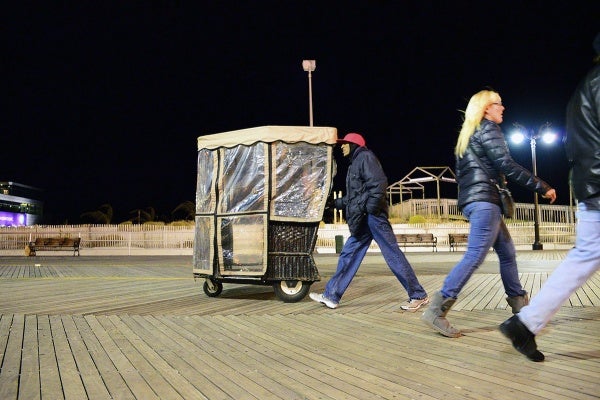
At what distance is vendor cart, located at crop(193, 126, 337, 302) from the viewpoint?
5.86 metres

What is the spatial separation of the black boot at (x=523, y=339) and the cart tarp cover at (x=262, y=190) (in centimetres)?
297

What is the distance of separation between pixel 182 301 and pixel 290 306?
1.37m

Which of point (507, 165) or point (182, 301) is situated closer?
point (507, 165)

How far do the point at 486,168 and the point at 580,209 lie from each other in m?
1.19

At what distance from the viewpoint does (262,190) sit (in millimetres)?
5906

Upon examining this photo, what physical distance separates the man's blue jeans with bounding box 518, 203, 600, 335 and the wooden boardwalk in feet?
0.99

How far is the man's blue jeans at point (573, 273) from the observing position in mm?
2885

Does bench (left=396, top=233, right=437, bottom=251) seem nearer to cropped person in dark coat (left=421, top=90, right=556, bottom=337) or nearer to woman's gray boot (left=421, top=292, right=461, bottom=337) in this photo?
cropped person in dark coat (left=421, top=90, right=556, bottom=337)

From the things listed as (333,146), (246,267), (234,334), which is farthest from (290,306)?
(333,146)

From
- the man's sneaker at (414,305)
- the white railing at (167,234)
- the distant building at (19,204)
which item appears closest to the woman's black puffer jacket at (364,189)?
the man's sneaker at (414,305)

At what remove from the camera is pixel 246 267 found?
5930 mm

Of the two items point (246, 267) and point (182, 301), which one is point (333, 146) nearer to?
point (246, 267)

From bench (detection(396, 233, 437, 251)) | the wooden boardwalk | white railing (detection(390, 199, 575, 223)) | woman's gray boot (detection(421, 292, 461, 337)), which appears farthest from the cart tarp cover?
white railing (detection(390, 199, 575, 223))

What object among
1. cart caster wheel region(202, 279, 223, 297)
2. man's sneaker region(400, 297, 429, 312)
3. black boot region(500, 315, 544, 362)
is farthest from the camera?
cart caster wheel region(202, 279, 223, 297)
